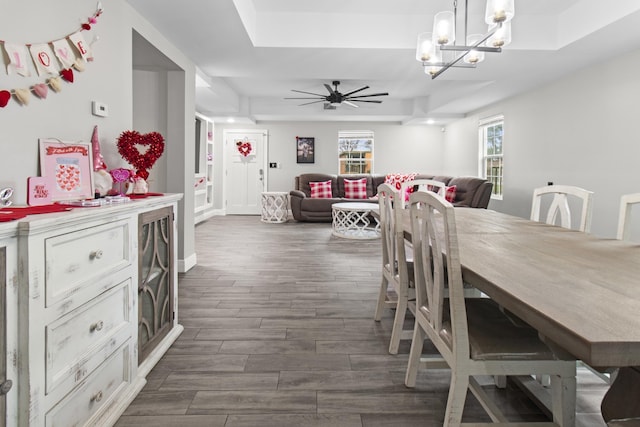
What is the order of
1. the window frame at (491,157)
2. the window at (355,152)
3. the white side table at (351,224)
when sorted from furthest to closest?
1. the window at (355,152)
2. the window frame at (491,157)
3. the white side table at (351,224)

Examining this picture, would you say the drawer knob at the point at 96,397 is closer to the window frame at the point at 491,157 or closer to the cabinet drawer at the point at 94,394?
the cabinet drawer at the point at 94,394

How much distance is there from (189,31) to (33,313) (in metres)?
2.77

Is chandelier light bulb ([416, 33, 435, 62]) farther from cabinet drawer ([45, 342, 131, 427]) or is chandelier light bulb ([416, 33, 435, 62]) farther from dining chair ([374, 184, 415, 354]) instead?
cabinet drawer ([45, 342, 131, 427])

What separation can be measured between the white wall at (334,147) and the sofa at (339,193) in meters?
0.59

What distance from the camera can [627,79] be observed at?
392 centimetres

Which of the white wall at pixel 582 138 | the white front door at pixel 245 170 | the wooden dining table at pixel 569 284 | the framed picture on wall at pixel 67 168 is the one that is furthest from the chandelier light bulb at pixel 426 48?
the white front door at pixel 245 170

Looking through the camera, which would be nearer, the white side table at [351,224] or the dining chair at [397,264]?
the dining chair at [397,264]

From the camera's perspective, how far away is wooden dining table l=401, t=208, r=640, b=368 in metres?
0.73

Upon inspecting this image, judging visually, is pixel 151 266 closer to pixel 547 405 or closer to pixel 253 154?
pixel 547 405

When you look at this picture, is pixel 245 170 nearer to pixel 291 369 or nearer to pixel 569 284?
pixel 291 369

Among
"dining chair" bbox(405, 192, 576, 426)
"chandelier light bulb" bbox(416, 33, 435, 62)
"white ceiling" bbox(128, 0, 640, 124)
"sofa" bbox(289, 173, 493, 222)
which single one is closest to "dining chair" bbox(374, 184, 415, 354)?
"dining chair" bbox(405, 192, 576, 426)

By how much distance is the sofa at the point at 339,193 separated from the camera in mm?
6195

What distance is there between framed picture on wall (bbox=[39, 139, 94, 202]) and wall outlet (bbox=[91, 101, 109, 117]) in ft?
0.80

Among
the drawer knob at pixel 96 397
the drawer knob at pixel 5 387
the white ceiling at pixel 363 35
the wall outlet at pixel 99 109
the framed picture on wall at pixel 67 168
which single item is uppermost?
the white ceiling at pixel 363 35
